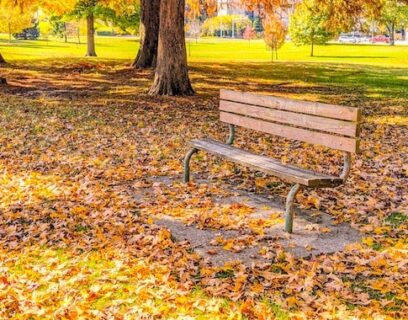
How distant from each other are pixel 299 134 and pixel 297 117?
0.20 m

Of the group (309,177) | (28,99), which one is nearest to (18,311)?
(309,177)

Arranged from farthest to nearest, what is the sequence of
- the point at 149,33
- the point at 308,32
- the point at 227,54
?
the point at 308,32, the point at 227,54, the point at 149,33

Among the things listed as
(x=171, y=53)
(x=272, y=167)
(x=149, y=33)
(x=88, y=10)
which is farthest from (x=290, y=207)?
(x=88, y=10)

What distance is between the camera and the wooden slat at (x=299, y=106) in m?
5.54

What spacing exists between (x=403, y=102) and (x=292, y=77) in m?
8.09

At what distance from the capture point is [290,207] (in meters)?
5.48

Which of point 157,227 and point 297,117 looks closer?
point 157,227

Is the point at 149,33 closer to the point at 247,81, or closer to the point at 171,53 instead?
the point at 247,81

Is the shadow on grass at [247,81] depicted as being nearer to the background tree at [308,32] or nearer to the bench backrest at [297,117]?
the bench backrest at [297,117]

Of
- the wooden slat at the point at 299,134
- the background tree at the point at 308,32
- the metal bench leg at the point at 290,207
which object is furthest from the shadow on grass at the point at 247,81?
the background tree at the point at 308,32

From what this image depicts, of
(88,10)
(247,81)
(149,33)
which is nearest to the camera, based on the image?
(247,81)

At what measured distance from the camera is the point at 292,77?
77.3 ft

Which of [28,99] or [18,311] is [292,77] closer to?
[28,99]

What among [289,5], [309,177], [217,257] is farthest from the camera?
[289,5]
